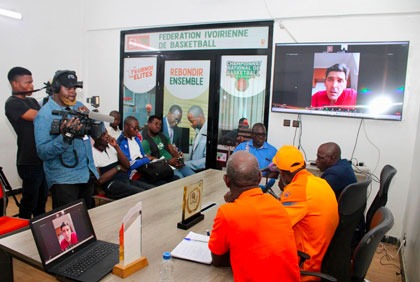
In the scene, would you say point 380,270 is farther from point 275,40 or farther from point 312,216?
point 275,40

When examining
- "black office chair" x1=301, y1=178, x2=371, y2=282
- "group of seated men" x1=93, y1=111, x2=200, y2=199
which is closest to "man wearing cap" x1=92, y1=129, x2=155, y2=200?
"group of seated men" x1=93, y1=111, x2=200, y2=199

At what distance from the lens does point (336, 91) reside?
12.9 ft

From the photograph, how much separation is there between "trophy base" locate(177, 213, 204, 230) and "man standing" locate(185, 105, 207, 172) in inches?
110

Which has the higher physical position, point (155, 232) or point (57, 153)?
point (57, 153)

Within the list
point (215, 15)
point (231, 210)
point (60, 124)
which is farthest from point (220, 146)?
point (231, 210)

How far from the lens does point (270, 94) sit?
4.42 metres

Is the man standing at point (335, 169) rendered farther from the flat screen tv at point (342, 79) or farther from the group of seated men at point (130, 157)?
the group of seated men at point (130, 157)

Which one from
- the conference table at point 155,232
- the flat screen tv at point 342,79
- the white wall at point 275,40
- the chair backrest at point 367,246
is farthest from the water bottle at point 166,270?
the flat screen tv at point 342,79

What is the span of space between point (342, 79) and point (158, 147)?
2420mm

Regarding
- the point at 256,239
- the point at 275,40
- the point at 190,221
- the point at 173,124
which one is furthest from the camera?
the point at 173,124

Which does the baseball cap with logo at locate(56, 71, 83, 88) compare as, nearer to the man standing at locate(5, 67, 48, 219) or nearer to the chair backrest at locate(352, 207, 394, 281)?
the man standing at locate(5, 67, 48, 219)

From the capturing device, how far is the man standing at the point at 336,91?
3.88 metres

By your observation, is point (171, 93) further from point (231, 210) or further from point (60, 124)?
point (231, 210)

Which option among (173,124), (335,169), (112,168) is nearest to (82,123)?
(112,168)
